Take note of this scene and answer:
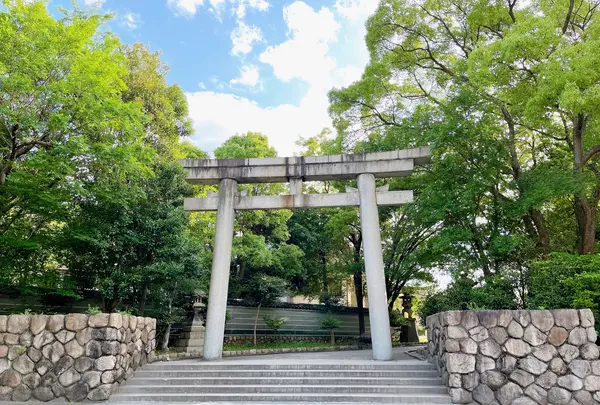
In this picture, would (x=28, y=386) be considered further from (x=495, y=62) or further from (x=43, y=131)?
(x=495, y=62)

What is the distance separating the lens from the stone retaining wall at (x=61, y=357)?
688 cm

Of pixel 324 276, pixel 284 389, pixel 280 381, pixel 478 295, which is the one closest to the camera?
pixel 284 389

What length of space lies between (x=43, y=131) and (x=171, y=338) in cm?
857

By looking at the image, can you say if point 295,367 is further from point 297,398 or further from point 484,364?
point 484,364

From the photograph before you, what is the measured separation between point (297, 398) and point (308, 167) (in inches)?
230

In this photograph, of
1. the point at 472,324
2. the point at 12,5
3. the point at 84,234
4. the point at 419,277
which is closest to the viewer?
the point at 472,324

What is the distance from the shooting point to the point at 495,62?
10477mm

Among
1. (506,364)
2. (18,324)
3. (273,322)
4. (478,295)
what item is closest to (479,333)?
(506,364)

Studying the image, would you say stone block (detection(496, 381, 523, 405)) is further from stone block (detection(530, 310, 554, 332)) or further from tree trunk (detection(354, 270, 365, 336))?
tree trunk (detection(354, 270, 365, 336))

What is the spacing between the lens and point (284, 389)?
712cm

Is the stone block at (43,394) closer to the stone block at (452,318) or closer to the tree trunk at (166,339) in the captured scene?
the tree trunk at (166,339)

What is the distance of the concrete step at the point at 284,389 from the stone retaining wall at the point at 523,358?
0.58 m

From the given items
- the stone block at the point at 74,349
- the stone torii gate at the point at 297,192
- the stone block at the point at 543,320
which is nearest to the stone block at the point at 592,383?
the stone block at the point at 543,320

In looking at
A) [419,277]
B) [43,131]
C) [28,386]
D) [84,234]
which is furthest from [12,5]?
[419,277]
